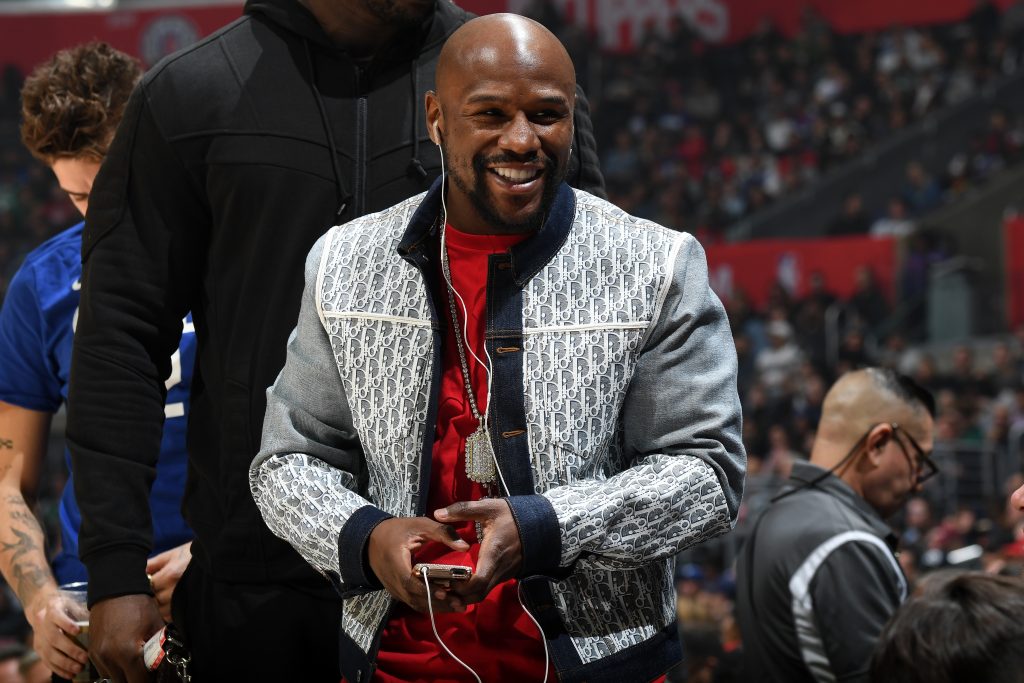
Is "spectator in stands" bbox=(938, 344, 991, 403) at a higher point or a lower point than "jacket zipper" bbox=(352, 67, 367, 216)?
lower

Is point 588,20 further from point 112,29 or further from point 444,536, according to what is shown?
point 444,536

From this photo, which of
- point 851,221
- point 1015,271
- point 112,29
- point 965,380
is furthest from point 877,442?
point 112,29

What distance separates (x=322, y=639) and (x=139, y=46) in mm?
17871

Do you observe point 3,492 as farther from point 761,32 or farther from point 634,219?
point 761,32

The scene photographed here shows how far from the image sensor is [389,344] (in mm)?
1718

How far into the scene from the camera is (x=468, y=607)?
164 centimetres

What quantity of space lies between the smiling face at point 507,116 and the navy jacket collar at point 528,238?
0.08ft

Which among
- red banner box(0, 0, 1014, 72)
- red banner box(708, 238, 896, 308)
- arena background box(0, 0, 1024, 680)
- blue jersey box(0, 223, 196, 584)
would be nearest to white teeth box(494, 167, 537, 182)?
blue jersey box(0, 223, 196, 584)

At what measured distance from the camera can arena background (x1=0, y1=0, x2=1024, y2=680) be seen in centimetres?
1111

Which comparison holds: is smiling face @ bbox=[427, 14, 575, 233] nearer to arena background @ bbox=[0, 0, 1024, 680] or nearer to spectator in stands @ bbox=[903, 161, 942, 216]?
arena background @ bbox=[0, 0, 1024, 680]

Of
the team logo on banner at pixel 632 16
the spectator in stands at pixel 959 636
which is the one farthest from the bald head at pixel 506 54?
the team logo on banner at pixel 632 16

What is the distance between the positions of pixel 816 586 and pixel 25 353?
78.2 inches

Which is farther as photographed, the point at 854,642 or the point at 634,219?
the point at 854,642

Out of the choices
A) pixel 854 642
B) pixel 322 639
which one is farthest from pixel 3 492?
pixel 854 642
